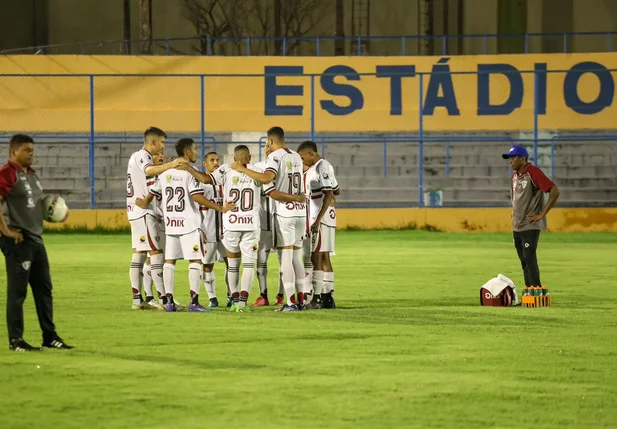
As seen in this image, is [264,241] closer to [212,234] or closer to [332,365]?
[212,234]

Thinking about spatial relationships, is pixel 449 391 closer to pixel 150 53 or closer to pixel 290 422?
pixel 290 422

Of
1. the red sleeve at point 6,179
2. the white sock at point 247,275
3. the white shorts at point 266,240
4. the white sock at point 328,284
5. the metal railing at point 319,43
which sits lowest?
the white sock at point 328,284

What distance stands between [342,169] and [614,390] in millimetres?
27226

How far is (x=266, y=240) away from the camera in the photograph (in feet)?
49.6

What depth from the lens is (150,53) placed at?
40.4 meters

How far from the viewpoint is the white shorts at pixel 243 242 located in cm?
1415

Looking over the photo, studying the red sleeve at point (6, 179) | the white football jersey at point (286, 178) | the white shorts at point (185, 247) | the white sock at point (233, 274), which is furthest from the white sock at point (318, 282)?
the red sleeve at point (6, 179)

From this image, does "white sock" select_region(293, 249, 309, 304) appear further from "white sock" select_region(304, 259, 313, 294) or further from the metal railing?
the metal railing

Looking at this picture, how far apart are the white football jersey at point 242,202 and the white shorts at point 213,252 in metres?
0.89

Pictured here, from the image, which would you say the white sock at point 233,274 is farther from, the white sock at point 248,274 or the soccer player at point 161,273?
the soccer player at point 161,273

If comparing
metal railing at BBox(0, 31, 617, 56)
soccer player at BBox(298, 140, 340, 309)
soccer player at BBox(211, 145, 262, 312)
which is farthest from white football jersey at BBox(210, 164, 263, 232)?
metal railing at BBox(0, 31, 617, 56)

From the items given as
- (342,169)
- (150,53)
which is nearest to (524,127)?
(342,169)

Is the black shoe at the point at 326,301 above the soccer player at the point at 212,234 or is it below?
below

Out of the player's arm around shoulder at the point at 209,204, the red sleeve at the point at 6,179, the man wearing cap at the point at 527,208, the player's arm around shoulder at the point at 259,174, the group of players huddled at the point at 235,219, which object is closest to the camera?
the red sleeve at the point at 6,179
